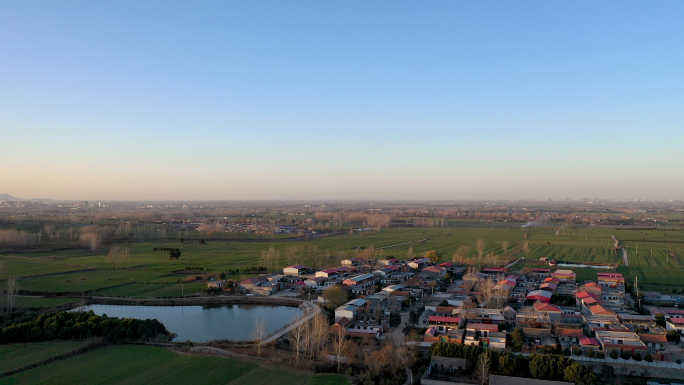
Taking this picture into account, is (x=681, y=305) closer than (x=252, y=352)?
No

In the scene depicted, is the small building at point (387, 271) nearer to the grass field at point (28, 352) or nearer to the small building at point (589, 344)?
the small building at point (589, 344)

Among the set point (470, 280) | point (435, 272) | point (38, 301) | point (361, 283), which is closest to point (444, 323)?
point (361, 283)

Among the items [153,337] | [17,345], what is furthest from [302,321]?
[17,345]

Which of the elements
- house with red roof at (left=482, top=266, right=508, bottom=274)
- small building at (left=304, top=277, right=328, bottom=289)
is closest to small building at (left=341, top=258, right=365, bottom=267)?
small building at (left=304, top=277, right=328, bottom=289)

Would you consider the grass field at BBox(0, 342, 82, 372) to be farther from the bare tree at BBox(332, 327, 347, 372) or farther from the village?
the village

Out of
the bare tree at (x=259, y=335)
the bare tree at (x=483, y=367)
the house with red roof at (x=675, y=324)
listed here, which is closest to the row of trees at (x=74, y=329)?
the bare tree at (x=259, y=335)

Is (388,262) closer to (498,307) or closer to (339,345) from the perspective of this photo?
(498,307)

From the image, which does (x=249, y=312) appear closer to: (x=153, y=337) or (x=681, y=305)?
(x=153, y=337)

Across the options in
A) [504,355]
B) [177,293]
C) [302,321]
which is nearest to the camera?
[504,355]
